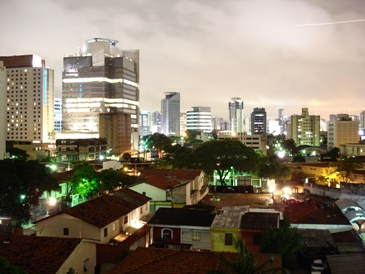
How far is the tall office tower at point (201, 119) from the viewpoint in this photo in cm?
16725

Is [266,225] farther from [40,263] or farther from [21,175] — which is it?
[21,175]

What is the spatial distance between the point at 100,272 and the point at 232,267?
6.79 meters

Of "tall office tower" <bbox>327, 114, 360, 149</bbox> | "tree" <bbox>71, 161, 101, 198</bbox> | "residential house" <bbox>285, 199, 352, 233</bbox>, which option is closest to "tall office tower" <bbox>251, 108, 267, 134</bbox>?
"tall office tower" <bbox>327, 114, 360, 149</bbox>

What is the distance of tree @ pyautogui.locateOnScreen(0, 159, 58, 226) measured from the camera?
21297 mm

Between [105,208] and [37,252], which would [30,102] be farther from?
[37,252]

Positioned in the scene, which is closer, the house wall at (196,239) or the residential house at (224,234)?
the residential house at (224,234)

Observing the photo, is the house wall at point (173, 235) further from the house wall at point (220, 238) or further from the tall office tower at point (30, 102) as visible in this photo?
the tall office tower at point (30, 102)

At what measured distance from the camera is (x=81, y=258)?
45.5ft

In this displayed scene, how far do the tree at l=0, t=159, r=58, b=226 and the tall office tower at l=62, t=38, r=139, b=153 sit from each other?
240 feet

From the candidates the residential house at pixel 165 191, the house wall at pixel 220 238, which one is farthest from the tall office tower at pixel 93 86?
the house wall at pixel 220 238

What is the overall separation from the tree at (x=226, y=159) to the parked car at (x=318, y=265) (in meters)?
22.3

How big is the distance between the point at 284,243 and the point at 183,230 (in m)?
5.32

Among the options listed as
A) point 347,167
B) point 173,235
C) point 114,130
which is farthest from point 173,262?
point 114,130

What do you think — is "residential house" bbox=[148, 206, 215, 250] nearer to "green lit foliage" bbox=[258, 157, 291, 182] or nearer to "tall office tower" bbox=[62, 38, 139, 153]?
"green lit foliage" bbox=[258, 157, 291, 182]
